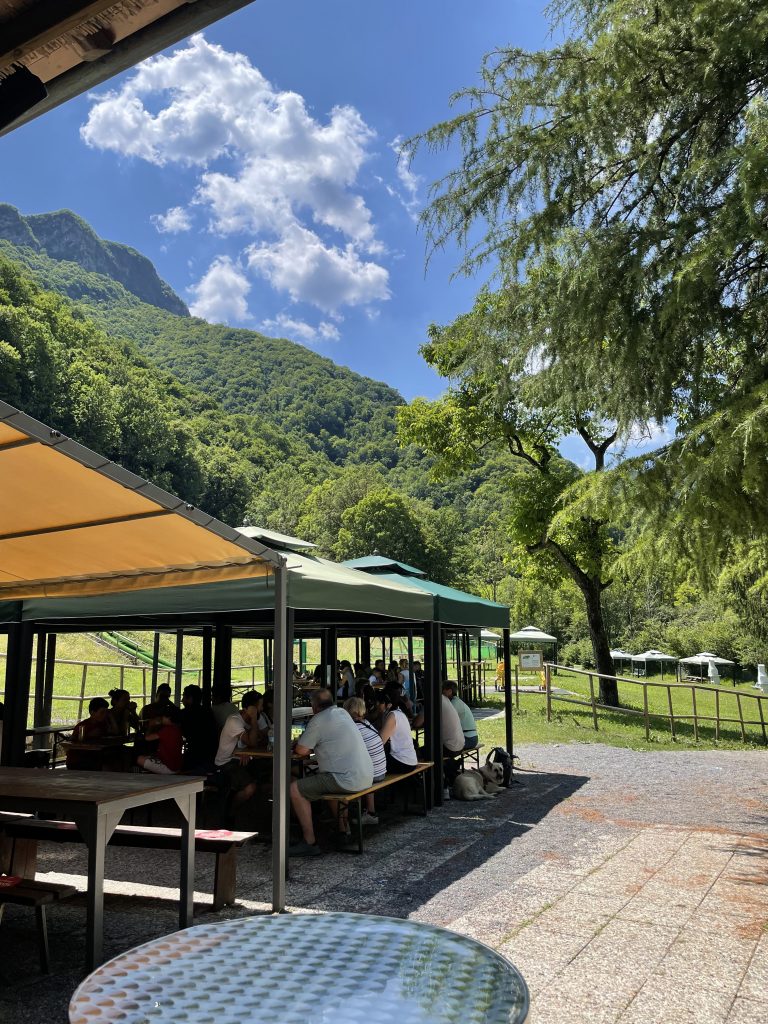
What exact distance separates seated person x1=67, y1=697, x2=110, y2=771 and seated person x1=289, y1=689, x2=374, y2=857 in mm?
3408

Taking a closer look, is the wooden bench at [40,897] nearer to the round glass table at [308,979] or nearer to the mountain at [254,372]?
the round glass table at [308,979]

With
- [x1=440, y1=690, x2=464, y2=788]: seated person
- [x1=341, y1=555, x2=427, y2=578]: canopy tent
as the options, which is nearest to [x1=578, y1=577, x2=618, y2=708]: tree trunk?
[x1=341, y1=555, x2=427, y2=578]: canopy tent

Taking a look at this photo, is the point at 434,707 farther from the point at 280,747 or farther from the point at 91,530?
the point at 91,530

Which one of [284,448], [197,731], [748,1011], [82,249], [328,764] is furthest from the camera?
[82,249]

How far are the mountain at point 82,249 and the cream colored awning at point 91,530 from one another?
136985 mm

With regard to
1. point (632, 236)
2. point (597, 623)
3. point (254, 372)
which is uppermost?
point (254, 372)

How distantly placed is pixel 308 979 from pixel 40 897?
246 centimetres

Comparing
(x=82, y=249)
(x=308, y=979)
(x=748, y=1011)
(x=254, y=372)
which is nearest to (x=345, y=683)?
(x=748, y=1011)

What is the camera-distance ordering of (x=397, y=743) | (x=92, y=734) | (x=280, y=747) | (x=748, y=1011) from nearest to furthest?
1. (x=748, y=1011)
2. (x=280, y=747)
3. (x=397, y=743)
4. (x=92, y=734)

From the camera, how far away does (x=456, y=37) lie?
7371 mm

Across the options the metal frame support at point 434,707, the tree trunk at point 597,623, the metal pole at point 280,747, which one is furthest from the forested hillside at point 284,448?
the metal pole at point 280,747

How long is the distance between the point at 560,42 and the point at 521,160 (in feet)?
3.34

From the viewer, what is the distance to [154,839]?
491 centimetres

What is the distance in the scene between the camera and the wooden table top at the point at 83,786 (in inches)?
161
